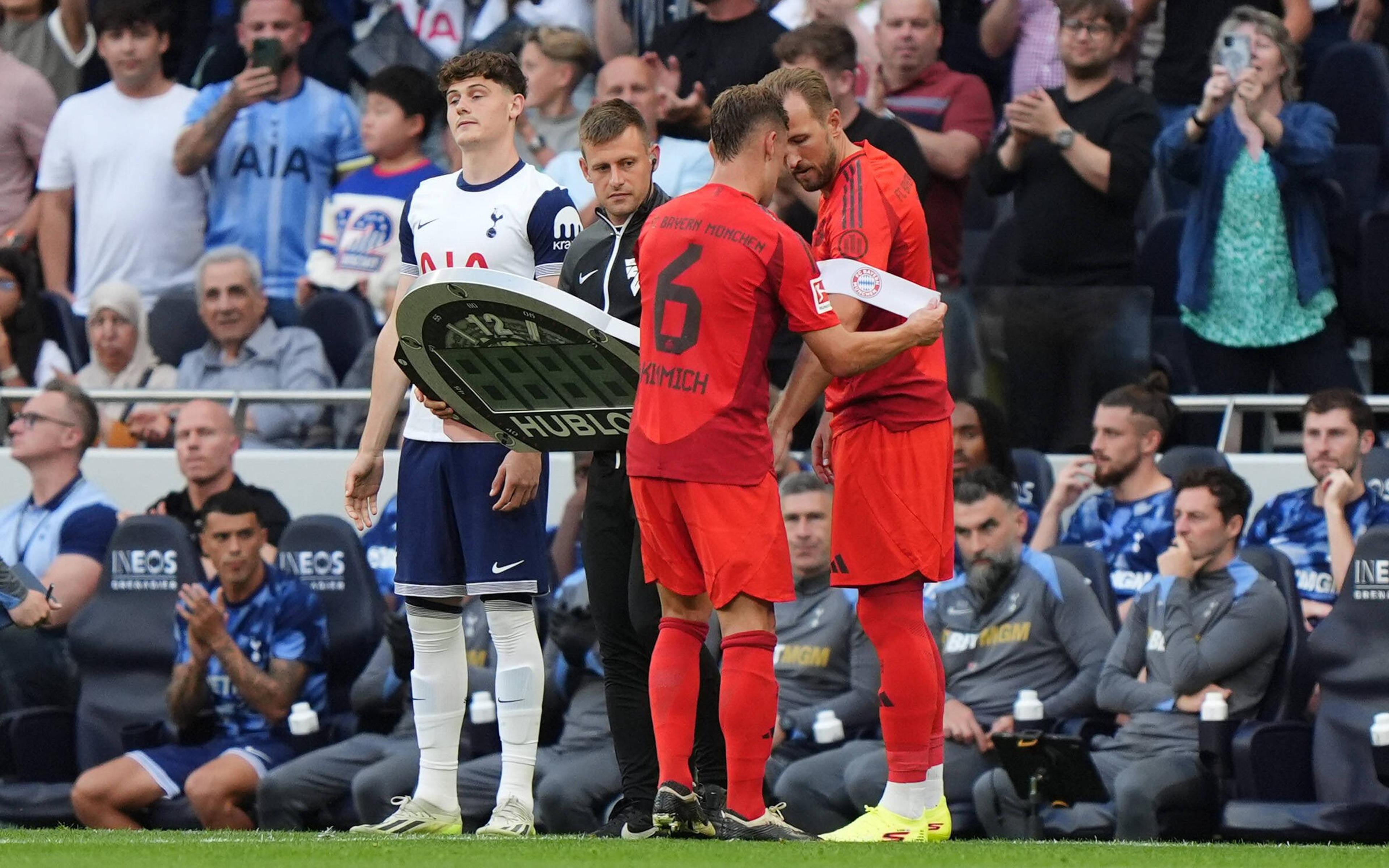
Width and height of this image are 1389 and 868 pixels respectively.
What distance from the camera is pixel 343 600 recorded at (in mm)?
10203

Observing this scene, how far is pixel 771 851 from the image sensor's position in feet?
18.3

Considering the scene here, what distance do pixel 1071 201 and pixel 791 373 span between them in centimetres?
233

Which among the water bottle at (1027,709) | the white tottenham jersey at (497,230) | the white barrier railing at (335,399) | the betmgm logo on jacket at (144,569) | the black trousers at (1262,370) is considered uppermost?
the white tottenham jersey at (497,230)

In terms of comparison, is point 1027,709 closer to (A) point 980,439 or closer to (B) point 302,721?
(A) point 980,439

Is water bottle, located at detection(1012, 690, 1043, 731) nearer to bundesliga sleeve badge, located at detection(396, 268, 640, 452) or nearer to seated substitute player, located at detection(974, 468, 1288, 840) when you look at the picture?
seated substitute player, located at detection(974, 468, 1288, 840)

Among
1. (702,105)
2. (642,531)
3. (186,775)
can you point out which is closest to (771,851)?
(642,531)

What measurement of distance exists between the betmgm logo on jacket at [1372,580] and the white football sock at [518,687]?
11.1 feet

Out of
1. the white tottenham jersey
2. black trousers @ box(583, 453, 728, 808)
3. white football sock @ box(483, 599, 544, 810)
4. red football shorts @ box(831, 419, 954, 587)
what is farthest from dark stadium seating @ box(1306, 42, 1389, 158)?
white football sock @ box(483, 599, 544, 810)

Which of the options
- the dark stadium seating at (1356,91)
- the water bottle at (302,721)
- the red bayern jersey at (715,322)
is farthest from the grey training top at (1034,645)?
the dark stadium seating at (1356,91)

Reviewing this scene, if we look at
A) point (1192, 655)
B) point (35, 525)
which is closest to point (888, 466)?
point (1192, 655)

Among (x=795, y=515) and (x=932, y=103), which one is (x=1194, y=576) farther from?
(x=932, y=103)

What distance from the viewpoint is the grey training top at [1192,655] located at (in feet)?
27.1

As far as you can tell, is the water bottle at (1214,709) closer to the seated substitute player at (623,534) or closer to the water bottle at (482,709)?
the seated substitute player at (623,534)

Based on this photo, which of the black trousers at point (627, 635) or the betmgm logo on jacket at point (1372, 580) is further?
the betmgm logo on jacket at point (1372, 580)
